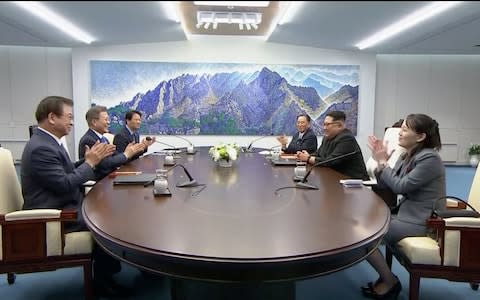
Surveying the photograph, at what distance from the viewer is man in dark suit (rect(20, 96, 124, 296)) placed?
2.02 meters

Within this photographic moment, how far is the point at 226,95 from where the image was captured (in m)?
7.12

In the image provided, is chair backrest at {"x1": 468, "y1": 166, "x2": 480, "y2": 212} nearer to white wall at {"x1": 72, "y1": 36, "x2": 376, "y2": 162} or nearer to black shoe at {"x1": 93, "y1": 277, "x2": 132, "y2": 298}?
black shoe at {"x1": 93, "y1": 277, "x2": 132, "y2": 298}

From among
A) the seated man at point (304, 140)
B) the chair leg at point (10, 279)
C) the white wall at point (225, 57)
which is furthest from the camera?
the white wall at point (225, 57)

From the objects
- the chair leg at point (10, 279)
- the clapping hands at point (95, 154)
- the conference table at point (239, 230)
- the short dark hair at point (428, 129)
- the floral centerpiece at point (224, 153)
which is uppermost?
the short dark hair at point (428, 129)

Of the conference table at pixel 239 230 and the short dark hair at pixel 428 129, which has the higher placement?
the short dark hair at pixel 428 129

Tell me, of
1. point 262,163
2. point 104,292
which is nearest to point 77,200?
point 104,292

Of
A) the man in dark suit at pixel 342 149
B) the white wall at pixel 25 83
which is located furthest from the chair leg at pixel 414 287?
the white wall at pixel 25 83

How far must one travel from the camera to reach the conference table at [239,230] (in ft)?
3.60

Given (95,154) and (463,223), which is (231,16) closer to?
(463,223)

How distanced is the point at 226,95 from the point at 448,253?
5.66 meters

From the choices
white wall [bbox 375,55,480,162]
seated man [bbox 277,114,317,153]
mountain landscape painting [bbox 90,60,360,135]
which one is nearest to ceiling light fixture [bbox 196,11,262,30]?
seated man [bbox 277,114,317,153]

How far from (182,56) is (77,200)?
5.18 meters

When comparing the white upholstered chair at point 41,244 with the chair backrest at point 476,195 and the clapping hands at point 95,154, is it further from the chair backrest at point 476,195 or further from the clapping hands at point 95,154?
the chair backrest at point 476,195

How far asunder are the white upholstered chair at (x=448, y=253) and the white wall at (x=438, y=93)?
621cm
